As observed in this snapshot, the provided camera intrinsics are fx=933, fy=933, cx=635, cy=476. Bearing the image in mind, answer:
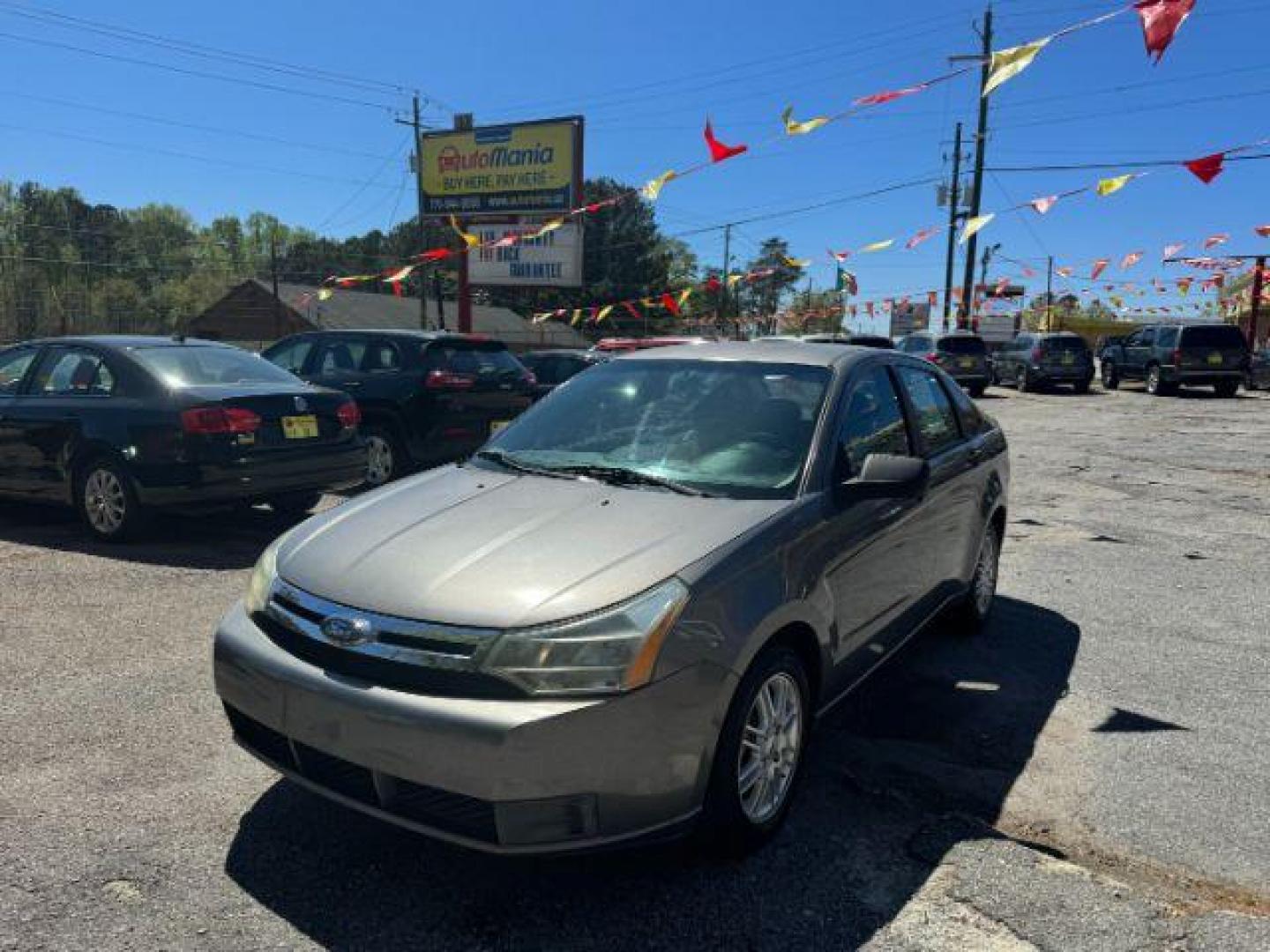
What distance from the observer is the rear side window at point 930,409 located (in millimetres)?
4301

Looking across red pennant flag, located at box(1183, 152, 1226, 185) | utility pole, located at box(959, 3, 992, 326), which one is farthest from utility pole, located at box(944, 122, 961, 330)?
red pennant flag, located at box(1183, 152, 1226, 185)

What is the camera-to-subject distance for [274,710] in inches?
103

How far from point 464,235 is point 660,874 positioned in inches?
754

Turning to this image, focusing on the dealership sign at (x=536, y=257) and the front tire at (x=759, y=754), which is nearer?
the front tire at (x=759, y=754)

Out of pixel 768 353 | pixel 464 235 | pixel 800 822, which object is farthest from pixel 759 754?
pixel 464 235

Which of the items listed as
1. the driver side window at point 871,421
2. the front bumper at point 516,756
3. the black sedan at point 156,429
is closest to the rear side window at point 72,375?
the black sedan at point 156,429

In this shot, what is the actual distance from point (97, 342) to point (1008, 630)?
639 centimetres

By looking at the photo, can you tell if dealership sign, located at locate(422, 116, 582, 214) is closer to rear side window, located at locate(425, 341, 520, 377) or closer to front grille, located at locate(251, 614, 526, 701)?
rear side window, located at locate(425, 341, 520, 377)

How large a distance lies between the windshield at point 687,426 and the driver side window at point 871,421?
140 millimetres

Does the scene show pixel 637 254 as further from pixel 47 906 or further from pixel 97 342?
pixel 47 906

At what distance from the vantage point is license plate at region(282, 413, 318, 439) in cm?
662

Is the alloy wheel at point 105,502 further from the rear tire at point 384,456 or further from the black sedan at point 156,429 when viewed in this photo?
the rear tire at point 384,456

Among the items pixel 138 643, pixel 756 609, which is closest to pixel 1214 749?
pixel 756 609

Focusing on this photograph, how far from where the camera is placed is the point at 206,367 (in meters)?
6.73
